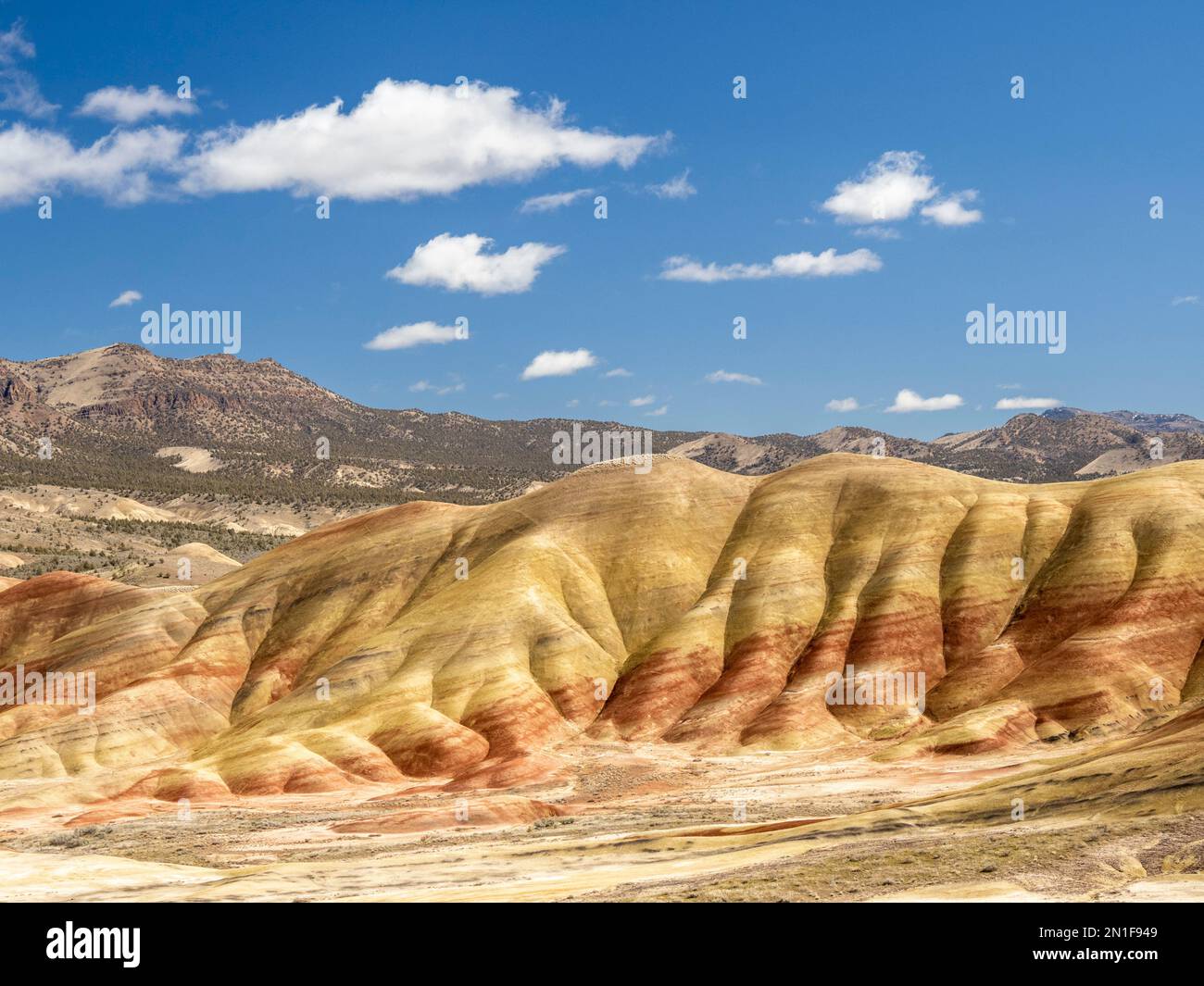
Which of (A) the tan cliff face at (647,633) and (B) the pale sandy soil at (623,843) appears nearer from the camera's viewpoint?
(B) the pale sandy soil at (623,843)

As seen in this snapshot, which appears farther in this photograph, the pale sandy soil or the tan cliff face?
the tan cliff face

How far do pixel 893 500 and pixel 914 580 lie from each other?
1309 centimetres

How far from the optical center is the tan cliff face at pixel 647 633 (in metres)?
81.4

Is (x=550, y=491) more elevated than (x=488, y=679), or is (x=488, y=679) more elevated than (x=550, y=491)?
(x=550, y=491)

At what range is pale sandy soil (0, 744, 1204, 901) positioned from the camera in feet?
110

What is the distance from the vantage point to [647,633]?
101062 millimetres

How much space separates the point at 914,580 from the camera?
9462cm

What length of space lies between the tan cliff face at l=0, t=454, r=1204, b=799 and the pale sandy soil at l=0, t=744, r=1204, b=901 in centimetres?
642

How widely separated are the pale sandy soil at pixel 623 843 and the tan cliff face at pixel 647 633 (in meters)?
6.42

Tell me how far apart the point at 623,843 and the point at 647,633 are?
53.8 metres

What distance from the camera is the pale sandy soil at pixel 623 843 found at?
3347 centimetres

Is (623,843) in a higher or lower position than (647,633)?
lower
